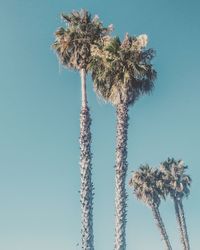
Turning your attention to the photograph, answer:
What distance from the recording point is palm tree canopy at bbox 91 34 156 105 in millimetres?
28578

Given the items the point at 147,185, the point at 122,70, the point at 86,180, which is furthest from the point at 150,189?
the point at 86,180

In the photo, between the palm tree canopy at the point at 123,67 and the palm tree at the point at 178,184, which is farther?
the palm tree at the point at 178,184

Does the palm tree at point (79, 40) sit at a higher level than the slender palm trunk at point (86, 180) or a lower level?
higher

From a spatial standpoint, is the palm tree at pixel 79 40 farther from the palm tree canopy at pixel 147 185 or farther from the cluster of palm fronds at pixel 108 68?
the palm tree canopy at pixel 147 185

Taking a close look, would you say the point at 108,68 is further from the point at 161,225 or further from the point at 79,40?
the point at 161,225

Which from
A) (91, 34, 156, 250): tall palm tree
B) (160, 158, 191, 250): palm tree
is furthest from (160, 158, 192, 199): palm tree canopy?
(91, 34, 156, 250): tall palm tree

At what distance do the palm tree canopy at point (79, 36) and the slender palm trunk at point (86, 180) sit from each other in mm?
2944

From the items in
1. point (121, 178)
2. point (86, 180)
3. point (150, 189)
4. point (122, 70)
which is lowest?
point (86, 180)

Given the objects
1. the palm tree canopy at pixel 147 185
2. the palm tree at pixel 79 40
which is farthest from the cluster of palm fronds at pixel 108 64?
the palm tree canopy at pixel 147 185

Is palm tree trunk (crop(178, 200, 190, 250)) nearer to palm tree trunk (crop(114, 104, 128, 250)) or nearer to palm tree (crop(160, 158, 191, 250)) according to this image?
palm tree (crop(160, 158, 191, 250))

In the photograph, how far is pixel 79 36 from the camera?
97.8 ft

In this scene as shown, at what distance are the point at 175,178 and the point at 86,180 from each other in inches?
1567

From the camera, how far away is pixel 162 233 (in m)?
59.9

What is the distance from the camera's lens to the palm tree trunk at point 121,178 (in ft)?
81.5
